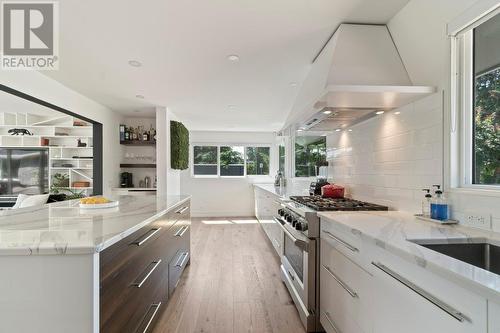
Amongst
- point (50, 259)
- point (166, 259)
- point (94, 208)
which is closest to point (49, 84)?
point (94, 208)

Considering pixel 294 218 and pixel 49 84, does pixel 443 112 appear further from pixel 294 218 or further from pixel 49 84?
pixel 49 84

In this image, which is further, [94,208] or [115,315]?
[94,208]

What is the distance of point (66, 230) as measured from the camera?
4.16 ft

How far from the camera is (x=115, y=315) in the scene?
1.21m

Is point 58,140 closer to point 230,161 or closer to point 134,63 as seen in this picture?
point 230,161

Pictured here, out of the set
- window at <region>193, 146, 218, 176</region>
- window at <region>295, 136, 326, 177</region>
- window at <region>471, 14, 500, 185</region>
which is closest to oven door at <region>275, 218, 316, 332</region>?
window at <region>471, 14, 500, 185</region>

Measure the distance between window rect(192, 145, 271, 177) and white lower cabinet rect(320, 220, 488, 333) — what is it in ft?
17.6

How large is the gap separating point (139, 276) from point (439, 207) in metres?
1.82

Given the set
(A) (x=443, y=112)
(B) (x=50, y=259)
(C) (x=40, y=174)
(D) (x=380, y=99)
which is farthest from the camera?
(C) (x=40, y=174)

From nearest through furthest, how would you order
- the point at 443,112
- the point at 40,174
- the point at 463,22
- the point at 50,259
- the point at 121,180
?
the point at 50,259 → the point at 463,22 → the point at 443,112 → the point at 121,180 → the point at 40,174

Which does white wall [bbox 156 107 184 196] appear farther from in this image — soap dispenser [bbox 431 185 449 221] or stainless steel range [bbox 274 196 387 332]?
soap dispenser [bbox 431 185 449 221]

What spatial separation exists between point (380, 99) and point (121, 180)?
5002 mm

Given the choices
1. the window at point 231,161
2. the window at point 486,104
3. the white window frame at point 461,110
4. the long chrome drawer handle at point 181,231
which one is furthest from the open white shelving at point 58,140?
the window at point 486,104

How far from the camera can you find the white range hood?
5.66 feet
